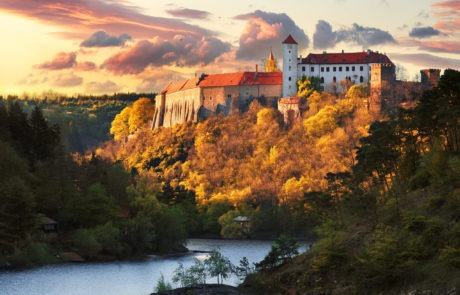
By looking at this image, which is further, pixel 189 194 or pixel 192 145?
pixel 192 145

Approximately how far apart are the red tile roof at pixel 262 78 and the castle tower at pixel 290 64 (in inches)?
106

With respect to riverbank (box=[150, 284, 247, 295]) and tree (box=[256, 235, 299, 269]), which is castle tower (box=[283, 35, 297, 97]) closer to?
tree (box=[256, 235, 299, 269])

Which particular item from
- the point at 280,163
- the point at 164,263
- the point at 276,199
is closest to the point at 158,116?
the point at 280,163

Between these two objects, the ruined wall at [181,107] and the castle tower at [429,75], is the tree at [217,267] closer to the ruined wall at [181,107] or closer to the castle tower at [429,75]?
the castle tower at [429,75]

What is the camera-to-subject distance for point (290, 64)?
164m

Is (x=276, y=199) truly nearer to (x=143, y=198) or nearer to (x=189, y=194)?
(x=189, y=194)

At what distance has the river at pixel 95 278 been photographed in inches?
2496

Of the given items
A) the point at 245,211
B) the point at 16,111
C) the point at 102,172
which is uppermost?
the point at 16,111

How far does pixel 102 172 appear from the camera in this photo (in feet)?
328

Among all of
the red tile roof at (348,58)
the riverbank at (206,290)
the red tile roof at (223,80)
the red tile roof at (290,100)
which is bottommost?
the riverbank at (206,290)

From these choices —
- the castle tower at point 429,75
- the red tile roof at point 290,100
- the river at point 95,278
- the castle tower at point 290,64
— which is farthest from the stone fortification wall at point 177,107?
the river at point 95,278

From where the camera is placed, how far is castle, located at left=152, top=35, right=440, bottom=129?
503ft

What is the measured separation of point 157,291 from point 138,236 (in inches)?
1324

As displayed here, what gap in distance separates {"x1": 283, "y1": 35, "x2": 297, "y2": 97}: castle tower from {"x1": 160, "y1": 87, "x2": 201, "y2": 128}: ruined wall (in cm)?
1878
